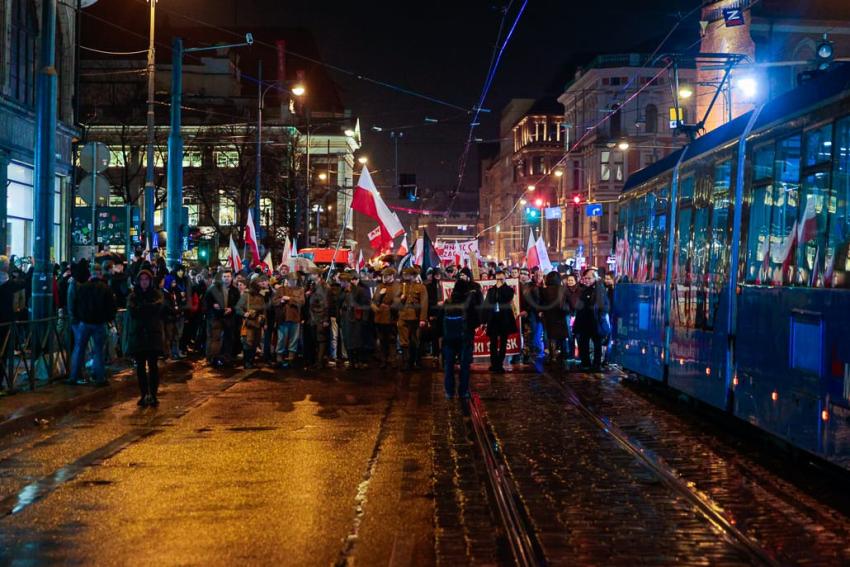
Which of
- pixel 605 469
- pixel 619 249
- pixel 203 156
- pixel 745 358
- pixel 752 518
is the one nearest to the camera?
pixel 752 518

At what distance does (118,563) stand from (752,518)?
14.4 ft

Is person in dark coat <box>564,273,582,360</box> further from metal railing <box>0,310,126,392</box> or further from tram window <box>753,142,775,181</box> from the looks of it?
tram window <box>753,142,775,181</box>

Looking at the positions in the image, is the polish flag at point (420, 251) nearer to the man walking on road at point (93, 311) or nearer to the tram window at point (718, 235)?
the man walking on road at point (93, 311)

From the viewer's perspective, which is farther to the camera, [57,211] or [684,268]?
[57,211]

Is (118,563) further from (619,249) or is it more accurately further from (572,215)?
(572,215)

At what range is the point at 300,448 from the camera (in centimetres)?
1120

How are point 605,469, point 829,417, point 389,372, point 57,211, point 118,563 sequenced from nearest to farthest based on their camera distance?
point 118,563, point 829,417, point 605,469, point 389,372, point 57,211

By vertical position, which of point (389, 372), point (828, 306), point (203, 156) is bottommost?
point (389, 372)

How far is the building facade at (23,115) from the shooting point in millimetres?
28500

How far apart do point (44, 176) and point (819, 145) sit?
38.7 feet

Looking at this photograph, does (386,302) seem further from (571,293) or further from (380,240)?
(380,240)

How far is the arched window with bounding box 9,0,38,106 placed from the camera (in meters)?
29.2

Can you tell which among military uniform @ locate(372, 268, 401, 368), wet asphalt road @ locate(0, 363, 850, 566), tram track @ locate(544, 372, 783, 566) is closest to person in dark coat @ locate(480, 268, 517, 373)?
military uniform @ locate(372, 268, 401, 368)

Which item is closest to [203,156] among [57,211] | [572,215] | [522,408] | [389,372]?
[572,215]
